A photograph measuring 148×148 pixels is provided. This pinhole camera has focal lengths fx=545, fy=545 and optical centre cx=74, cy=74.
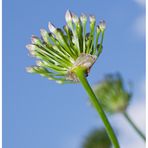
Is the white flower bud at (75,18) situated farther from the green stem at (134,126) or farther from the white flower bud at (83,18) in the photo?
the green stem at (134,126)

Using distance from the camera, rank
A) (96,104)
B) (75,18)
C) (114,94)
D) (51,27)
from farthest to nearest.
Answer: (114,94), (75,18), (51,27), (96,104)

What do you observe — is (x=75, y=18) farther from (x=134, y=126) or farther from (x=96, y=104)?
(x=134, y=126)

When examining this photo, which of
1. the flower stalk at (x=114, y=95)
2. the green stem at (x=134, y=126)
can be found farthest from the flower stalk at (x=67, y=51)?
the flower stalk at (x=114, y=95)

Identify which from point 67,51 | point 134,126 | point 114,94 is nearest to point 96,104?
point 67,51

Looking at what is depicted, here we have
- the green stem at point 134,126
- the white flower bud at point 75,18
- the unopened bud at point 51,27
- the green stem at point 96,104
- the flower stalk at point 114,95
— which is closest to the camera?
the green stem at point 96,104

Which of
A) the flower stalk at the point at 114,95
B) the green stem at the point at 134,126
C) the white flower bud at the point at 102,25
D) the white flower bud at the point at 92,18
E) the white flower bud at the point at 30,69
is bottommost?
the white flower bud at the point at 30,69

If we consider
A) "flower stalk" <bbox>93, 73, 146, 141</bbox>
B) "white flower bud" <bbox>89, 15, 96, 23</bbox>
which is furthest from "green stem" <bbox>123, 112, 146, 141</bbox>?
"white flower bud" <bbox>89, 15, 96, 23</bbox>

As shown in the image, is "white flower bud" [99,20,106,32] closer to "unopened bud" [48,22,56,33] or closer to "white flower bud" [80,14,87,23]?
"white flower bud" [80,14,87,23]
